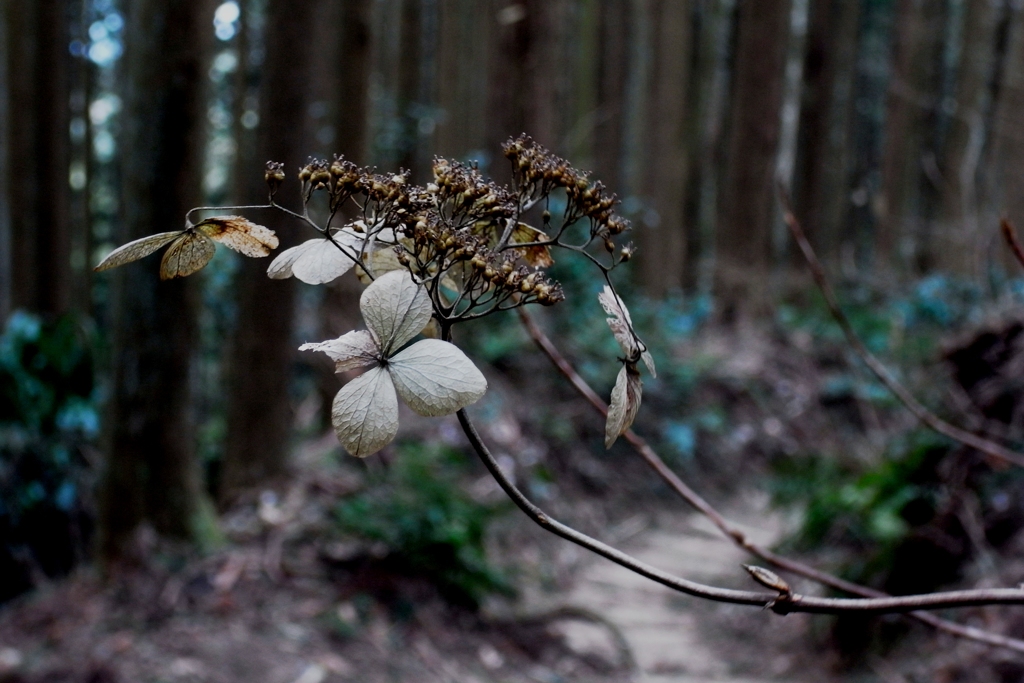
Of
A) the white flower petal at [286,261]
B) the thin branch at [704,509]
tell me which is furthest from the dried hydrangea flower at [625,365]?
the thin branch at [704,509]

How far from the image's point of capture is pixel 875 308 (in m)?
11.9

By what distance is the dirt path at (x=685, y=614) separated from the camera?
428 cm

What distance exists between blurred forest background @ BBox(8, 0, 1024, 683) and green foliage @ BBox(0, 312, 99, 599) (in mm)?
15

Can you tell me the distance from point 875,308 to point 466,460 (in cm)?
819

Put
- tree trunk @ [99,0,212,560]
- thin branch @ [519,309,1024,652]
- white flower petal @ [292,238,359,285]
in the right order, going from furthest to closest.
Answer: tree trunk @ [99,0,212,560] → thin branch @ [519,309,1024,652] → white flower petal @ [292,238,359,285]

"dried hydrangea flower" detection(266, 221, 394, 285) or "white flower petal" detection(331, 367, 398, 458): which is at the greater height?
"dried hydrangea flower" detection(266, 221, 394, 285)

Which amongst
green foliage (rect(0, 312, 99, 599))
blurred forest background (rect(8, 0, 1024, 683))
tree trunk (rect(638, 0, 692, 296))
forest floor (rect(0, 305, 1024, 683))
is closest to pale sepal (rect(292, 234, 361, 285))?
blurred forest background (rect(8, 0, 1024, 683))

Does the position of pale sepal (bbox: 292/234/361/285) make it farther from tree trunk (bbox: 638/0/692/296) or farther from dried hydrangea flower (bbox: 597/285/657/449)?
tree trunk (bbox: 638/0/692/296)

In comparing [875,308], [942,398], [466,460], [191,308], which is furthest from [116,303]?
[875,308]

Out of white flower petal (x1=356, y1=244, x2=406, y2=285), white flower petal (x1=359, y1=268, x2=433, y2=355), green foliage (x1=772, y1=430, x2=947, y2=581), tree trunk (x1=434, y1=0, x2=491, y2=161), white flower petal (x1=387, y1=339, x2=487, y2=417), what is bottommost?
green foliage (x1=772, y1=430, x2=947, y2=581)

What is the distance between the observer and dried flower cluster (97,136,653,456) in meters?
0.59

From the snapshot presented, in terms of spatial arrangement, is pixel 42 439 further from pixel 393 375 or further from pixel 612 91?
pixel 612 91

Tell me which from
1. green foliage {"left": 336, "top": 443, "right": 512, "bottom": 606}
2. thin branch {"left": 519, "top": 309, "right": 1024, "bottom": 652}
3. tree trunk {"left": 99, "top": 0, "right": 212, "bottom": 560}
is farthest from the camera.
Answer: green foliage {"left": 336, "top": 443, "right": 512, "bottom": 606}

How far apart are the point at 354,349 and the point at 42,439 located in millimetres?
5180
